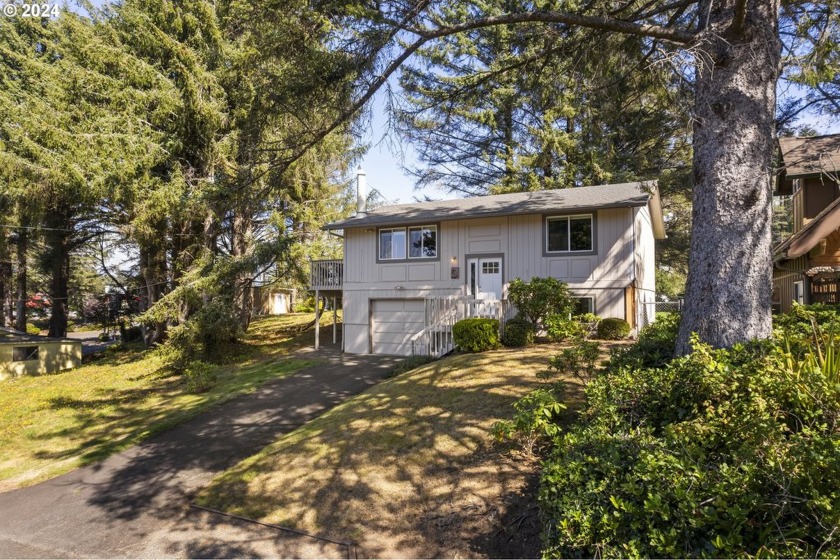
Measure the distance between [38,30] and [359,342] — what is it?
2139cm

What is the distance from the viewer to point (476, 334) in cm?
1199

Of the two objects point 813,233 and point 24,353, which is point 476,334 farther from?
point 24,353

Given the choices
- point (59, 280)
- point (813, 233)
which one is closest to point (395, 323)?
point (813, 233)

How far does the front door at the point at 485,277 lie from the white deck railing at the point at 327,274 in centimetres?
542

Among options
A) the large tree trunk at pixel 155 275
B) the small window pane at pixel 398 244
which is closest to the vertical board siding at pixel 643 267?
the small window pane at pixel 398 244

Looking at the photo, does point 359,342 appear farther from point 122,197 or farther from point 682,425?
point 682,425

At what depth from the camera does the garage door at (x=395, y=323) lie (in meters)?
15.7

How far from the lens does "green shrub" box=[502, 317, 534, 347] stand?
12227mm

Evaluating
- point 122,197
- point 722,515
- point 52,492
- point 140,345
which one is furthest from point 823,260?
point 140,345

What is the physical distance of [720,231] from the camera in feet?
15.9

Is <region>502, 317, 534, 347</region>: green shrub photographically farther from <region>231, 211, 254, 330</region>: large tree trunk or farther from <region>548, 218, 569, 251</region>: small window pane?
<region>231, 211, 254, 330</region>: large tree trunk

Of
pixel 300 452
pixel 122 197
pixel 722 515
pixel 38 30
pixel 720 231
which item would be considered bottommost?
pixel 300 452

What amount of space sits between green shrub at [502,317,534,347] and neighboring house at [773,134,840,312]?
6.39 meters

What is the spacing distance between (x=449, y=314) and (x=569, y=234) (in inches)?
179
